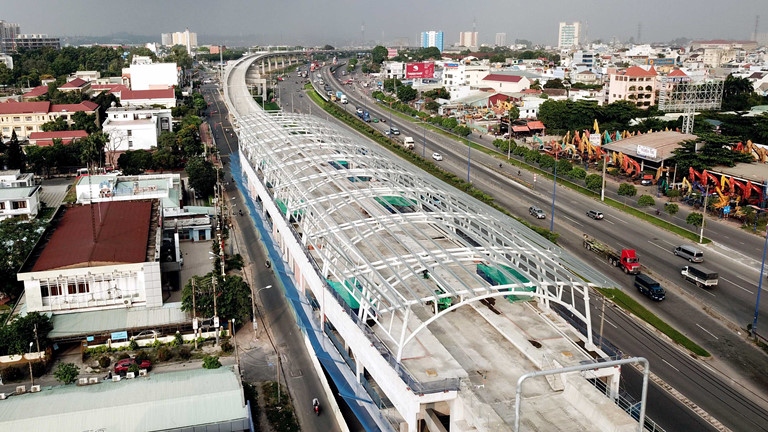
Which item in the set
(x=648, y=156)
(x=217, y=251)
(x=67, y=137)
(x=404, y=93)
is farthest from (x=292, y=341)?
(x=404, y=93)

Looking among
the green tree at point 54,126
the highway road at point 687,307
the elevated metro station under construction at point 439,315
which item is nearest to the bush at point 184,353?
the elevated metro station under construction at point 439,315

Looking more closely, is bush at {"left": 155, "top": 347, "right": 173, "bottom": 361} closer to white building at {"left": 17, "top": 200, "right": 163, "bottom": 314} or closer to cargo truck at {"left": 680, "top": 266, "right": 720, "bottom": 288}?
white building at {"left": 17, "top": 200, "right": 163, "bottom": 314}

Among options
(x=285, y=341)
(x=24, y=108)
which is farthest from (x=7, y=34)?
(x=285, y=341)

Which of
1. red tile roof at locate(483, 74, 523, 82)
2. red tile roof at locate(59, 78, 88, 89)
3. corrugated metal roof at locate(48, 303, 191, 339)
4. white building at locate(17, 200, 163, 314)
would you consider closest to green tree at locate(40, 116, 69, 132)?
red tile roof at locate(59, 78, 88, 89)

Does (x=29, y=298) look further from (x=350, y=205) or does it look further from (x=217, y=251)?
(x=350, y=205)

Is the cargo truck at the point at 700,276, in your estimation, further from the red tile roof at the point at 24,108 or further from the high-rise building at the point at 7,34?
the high-rise building at the point at 7,34
